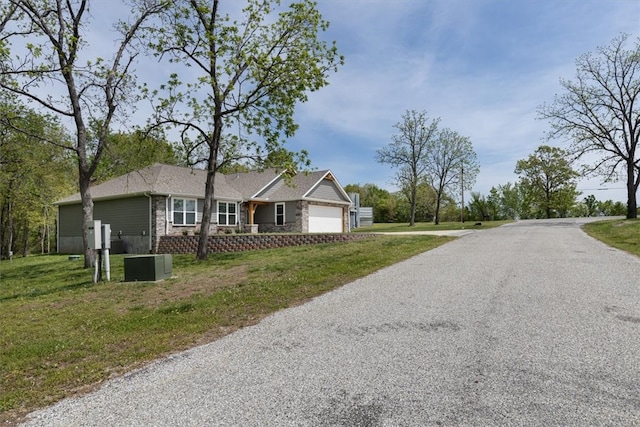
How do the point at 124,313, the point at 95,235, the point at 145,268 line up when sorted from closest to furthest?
the point at 124,313 → the point at 95,235 → the point at 145,268

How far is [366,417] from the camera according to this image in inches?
110

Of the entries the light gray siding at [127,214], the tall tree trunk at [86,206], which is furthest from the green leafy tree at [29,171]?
the light gray siding at [127,214]

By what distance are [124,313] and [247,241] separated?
1204 cm

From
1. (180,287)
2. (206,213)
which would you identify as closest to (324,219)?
(206,213)

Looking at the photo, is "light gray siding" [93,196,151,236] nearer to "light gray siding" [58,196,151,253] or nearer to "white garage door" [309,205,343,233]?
"light gray siding" [58,196,151,253]

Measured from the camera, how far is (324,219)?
26.1 meters

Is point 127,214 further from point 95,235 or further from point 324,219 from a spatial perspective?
point 95,235

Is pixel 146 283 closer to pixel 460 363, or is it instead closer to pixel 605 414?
pixel 460 363

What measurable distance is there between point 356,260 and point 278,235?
27.1 feet

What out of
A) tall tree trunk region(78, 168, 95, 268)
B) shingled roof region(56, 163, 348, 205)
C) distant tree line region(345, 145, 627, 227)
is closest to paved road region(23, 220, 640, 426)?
tall tree trunk region(78, 168, 95, 268)

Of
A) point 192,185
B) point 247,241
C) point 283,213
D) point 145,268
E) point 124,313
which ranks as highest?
point 192,185

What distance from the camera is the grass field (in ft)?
12.9

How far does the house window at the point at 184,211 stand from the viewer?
2094 cm

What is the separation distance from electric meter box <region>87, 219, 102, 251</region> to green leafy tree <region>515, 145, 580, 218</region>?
47148 millimetres
